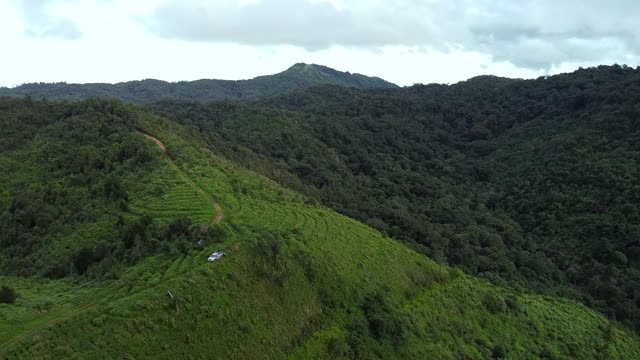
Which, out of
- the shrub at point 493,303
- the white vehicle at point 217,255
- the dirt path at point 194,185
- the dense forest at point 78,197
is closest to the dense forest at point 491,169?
the shrub at point 493,303

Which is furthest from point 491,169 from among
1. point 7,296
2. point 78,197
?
point 7,296

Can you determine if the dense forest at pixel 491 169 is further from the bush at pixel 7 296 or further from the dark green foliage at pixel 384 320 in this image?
the bush at pixel 7 296

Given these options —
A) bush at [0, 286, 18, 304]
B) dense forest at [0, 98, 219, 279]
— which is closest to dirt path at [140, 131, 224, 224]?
dense forest at [0, 98, 219, 279]

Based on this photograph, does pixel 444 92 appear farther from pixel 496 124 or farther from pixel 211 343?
pixel 211 343

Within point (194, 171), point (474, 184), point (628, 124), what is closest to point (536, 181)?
point (474, 184)

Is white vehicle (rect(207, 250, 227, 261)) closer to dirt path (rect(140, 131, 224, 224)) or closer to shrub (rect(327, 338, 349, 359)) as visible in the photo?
dirt path (rect(140, 131, 224, 224))
